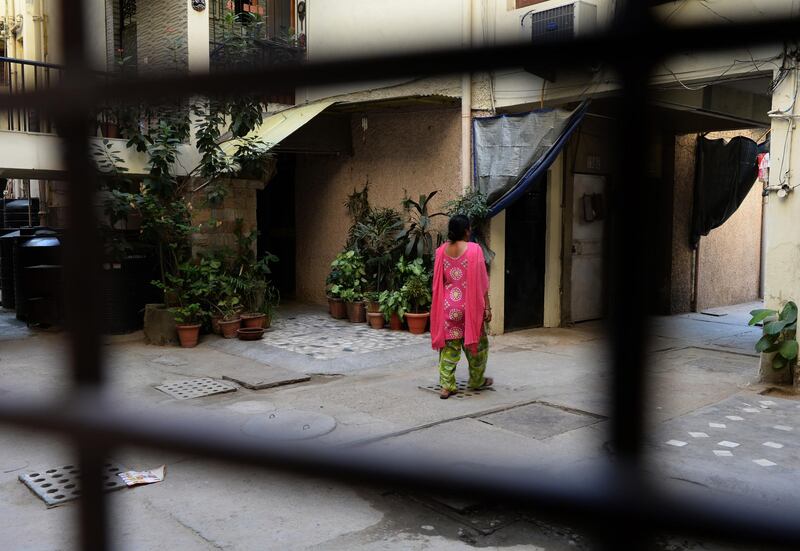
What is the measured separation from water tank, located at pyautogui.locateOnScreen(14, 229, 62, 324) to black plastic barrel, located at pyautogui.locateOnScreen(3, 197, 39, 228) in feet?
10.5

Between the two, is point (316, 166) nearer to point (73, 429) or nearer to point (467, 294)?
point (467, 294)

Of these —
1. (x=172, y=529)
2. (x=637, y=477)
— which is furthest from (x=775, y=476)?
(x=637, y=477)

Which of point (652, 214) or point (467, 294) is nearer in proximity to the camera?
point (652, 214)

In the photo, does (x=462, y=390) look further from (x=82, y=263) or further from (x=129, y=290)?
(x=82, y=263)

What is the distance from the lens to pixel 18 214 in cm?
1300

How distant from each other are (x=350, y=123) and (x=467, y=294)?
5.19 meters

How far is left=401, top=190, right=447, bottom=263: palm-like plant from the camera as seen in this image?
8656 mm

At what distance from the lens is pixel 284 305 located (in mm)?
Result: 10719

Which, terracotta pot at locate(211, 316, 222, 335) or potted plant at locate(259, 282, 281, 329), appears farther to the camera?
potted plant at locate(259, 282, 281, 329)

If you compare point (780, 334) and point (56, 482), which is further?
point (780, 334)

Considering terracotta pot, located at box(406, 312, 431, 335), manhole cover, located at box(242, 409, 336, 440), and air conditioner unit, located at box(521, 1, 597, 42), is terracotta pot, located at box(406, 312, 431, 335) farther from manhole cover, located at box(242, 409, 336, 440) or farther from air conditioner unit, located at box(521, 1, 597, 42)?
air conditioner unit, located at box(521, 1, 597, 42)

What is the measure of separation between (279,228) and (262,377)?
5.38 meters

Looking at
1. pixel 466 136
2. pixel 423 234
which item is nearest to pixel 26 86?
pixel 466 136

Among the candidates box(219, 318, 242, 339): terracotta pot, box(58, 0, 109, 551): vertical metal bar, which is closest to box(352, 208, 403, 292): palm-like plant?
box(219, 318, 242, 339): terracotta pot
